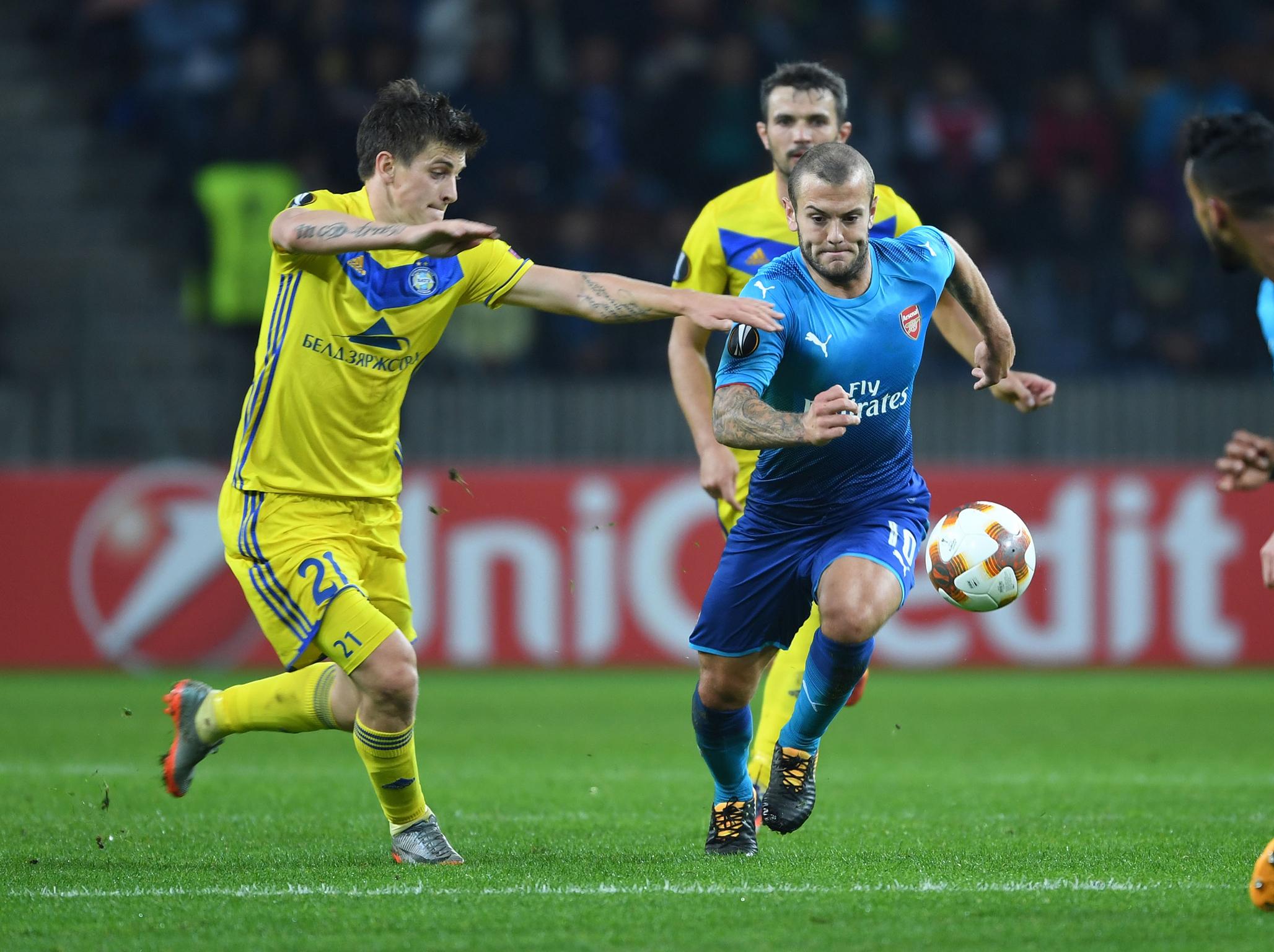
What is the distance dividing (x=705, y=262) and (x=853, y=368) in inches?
51.4

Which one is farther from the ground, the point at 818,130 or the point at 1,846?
the point at 818,130

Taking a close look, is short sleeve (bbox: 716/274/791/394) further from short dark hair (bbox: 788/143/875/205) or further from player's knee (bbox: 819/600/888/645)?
player's knee (bbox: 819/600/888/645)

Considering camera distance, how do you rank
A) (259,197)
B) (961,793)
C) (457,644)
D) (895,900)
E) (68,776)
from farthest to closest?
(259,197)
(457,644)
(68,776)
(961,793)
(895,900)

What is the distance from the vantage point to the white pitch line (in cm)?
495

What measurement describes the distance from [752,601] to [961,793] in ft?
6.87

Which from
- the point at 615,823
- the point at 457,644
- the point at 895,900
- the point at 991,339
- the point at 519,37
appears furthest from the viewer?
the point at 519,37

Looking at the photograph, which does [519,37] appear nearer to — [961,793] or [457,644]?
[457,644]

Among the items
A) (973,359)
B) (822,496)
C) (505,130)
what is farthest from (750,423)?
(505,130)

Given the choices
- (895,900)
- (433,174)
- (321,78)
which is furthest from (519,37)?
(895,900)

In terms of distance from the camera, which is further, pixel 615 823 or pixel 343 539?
pixel 615 823

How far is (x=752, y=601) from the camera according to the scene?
569 centimetres

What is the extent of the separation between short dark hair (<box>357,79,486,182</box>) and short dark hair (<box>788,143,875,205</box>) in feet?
3.25

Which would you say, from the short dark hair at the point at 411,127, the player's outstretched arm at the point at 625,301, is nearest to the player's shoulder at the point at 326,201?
the short dark hair at the point at 411,127

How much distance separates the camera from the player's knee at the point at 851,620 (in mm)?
5422
